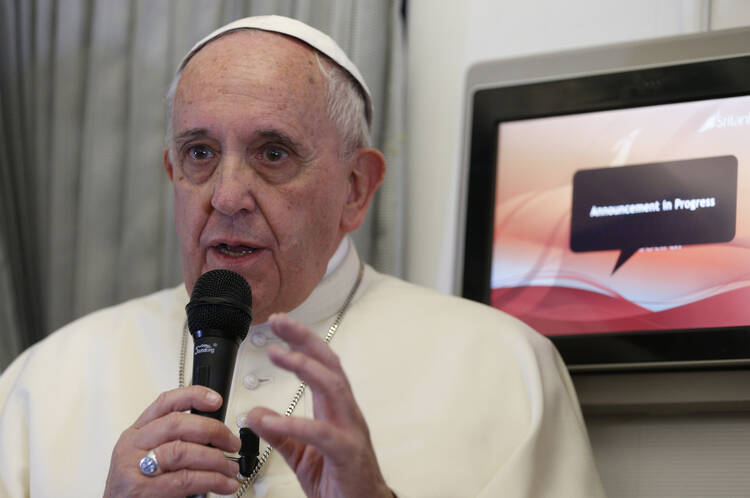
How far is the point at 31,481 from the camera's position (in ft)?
7.12

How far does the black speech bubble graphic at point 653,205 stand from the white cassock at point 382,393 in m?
0.36

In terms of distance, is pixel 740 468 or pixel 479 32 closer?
pixel 740 468

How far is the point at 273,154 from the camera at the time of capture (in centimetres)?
221

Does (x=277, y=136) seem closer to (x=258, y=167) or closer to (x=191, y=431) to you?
(x=258, y=167)

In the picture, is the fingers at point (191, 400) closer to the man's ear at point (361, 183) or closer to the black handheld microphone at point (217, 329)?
the black handheld microphone at point (217, 329)

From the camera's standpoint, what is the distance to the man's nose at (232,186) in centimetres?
209

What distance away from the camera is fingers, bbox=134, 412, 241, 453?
1521mm

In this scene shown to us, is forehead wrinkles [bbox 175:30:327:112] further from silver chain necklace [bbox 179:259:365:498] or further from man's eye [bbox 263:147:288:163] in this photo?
silver chain necklace [bbox 179:259:365:498]

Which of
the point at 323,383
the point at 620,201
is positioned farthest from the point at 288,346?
the point at 620,201

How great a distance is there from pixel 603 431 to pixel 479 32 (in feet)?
4.27

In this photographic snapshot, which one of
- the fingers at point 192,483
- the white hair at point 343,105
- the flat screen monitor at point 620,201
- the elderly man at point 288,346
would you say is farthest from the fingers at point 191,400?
the flat screen monitor at point 620,201

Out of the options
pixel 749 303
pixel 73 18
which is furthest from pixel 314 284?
pixel 73 18

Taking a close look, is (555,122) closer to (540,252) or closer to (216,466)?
(540,252)

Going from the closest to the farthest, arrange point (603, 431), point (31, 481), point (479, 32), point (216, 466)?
point (216, 466) < point (31, 481) < point (603, 431) < point (479, 32)
